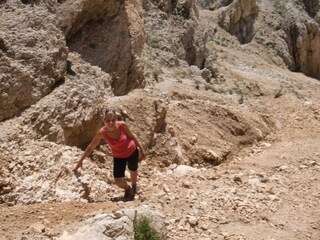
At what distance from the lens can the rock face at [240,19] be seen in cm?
2839

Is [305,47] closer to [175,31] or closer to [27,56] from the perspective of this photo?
[175,31]

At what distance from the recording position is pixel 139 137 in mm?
8477

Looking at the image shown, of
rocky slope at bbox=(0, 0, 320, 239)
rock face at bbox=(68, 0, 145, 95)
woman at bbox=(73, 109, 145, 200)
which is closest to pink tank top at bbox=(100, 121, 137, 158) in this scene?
woman at bbox=(73, 109, 145, 200)

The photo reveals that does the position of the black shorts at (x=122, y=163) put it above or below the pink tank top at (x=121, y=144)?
below

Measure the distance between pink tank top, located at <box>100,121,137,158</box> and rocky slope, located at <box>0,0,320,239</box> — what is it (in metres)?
0.64

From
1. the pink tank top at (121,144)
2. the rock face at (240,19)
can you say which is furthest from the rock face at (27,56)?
the rock face at (240,19)

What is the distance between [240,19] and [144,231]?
2617 cm

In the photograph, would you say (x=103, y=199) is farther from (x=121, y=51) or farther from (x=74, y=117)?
(x=121, y=51)

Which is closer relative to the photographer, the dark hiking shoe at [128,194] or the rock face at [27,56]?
the dark hiking shoe at [128,194]

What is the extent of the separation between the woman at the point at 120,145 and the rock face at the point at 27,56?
1.33 m

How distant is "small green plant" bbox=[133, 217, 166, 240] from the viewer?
15.9ft

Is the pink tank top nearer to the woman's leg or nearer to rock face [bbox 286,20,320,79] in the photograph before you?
the woman's leg

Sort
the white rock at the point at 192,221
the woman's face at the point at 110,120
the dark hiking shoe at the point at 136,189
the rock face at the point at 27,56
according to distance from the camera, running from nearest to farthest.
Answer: the white rock at the point at 192,221 → the woman's face at the point at 110,120 → the dark hiking shoe at the point at 136,189 → the rock face at the point at 27,56

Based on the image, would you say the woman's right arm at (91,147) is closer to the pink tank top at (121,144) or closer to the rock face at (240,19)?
the pink tank top at (121,144)
